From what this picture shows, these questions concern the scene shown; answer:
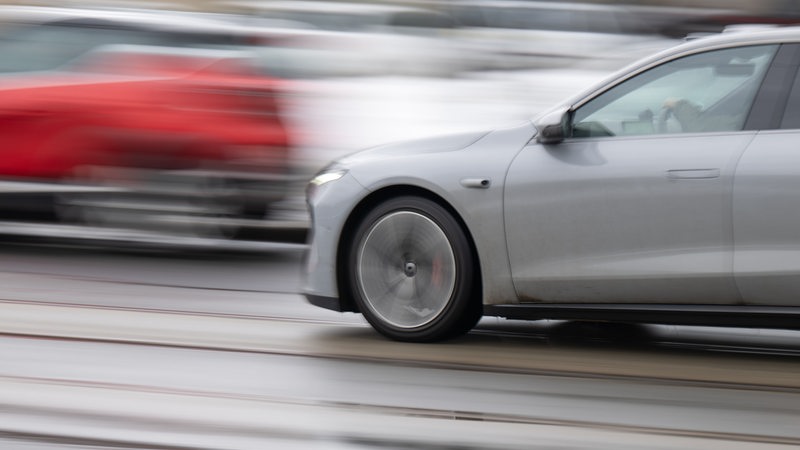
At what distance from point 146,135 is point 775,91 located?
5108mm

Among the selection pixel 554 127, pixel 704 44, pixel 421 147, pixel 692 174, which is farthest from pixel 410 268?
pixel 704 44

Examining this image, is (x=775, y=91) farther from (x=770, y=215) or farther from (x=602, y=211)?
(x=602, y=211)

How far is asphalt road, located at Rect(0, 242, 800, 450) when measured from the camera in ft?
16.7

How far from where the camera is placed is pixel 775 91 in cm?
634

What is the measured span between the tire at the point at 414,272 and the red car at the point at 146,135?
3.27 meters

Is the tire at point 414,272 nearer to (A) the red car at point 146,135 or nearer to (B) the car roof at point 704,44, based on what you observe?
(B) the car roof at point 704,44

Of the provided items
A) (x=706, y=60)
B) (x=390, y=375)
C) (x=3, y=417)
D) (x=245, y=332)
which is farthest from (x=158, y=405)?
(x=706, y=60)

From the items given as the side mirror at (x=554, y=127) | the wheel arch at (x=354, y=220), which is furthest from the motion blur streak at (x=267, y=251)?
Answer: the side mirror at (x=554, y=127)

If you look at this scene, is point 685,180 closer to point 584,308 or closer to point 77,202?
point 584,308

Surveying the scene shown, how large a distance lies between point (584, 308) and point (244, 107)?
4.31m

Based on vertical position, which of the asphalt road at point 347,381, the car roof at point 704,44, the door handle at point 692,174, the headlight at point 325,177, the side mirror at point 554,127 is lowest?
the asphalt road at point 347,381

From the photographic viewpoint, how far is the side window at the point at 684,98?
6406 mm

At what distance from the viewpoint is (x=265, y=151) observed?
10242 mm

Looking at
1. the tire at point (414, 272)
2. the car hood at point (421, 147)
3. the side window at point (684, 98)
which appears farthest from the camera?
the car hood at point (421, 147)
